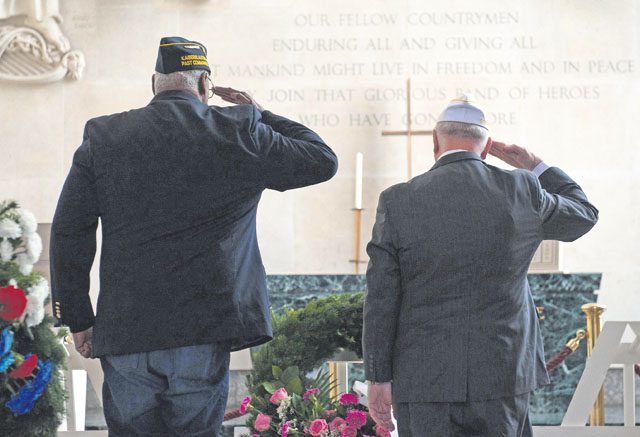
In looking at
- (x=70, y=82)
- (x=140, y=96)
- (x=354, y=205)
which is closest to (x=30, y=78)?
(x=70, y=82)

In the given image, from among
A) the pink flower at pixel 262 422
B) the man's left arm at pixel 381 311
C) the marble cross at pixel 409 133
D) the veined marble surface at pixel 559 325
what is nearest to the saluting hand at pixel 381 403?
the man's left arm at pixel 381 311

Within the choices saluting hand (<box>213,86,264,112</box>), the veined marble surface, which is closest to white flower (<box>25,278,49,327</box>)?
saluting hand (<box>213,86,264,112</box>)

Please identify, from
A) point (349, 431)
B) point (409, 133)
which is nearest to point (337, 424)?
point (349, 431)

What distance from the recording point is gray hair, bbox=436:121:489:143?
3498 millimetres

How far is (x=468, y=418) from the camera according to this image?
3207mm

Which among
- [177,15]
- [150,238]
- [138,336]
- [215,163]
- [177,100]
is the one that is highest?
[177,15]

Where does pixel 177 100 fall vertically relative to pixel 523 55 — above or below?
below

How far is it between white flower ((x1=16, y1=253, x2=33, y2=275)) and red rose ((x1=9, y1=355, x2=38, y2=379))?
1.18 feet

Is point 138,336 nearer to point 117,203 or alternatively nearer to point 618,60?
point 117,203

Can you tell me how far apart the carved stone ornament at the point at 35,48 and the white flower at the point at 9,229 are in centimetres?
675

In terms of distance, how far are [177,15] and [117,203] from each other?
760 centimetres

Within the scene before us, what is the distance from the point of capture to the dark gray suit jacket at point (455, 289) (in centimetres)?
321

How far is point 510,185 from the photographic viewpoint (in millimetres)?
3359

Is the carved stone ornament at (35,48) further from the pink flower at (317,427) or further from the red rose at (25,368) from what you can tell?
the red rose at (25,368)
